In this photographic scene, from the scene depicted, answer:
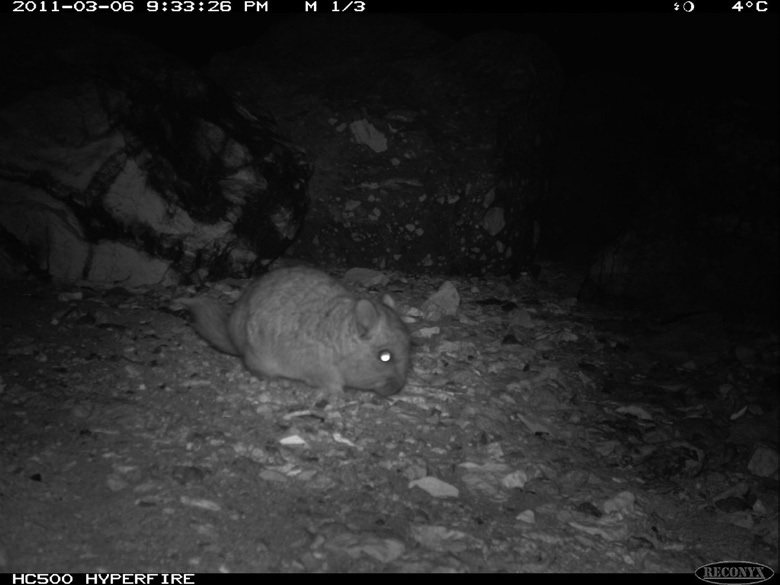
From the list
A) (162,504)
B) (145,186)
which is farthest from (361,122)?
(162,504)

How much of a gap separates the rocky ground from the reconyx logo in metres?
0.10

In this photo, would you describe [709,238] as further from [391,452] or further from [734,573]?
[391,452]

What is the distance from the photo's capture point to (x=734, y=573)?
11.0ft

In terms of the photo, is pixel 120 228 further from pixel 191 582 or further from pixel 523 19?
pixel 523 19

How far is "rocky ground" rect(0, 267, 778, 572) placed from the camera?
3.25 m

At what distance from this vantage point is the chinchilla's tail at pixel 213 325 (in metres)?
5.04

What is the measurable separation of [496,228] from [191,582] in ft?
17.3

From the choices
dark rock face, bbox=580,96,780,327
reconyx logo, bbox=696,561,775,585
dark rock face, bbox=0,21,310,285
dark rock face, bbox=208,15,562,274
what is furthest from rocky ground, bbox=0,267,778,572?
dark rock face, bbox=208,15,562,274

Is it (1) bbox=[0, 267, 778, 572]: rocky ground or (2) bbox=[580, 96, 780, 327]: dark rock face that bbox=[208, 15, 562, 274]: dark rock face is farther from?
(1) bbox=[0, 267, 778, 572]: rocky ground

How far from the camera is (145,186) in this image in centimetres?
636

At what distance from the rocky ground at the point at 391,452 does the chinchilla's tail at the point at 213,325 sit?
0.36 feet

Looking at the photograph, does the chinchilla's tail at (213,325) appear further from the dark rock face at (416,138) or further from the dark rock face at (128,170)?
the dark rock face at (416,138)

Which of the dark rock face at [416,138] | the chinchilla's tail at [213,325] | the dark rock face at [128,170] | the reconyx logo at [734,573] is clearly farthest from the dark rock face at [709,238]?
the chinchilla's tail at [213,325]

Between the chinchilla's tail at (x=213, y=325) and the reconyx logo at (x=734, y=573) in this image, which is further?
the chinchilla's tail at (x=213, y=325)
